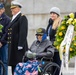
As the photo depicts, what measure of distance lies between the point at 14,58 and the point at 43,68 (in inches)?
46.3

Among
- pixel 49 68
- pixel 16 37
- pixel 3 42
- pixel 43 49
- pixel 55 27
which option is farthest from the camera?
pixel 3 42

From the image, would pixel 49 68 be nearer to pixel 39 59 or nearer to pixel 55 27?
pixel 39 59

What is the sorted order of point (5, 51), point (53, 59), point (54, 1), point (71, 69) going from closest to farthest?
point (53, 59) < point (5, 51) < point (71, 69) < point (54, 1)

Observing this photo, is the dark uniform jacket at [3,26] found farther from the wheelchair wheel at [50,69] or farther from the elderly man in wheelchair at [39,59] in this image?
the wheelchair wheel at [50,69]

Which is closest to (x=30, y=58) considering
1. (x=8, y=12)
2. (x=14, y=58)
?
(x=14, y=58)

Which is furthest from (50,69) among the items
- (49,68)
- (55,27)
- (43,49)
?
(55,27)

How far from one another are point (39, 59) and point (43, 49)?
0.74ft

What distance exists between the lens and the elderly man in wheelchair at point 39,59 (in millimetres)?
8133

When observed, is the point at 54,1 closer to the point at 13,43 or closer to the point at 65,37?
the point at 13,43

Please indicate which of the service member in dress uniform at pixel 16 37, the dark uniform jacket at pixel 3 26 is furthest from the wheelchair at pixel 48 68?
the dark uniform jacket at pixel 3 26

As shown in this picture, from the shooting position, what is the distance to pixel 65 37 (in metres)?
7.48

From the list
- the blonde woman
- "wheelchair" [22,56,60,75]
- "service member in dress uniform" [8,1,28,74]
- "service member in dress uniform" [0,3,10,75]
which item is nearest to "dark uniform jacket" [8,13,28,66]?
"service member in dress uniform" [8,1,28,74]

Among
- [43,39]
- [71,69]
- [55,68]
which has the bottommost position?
[71,69]

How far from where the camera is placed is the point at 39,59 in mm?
8570
